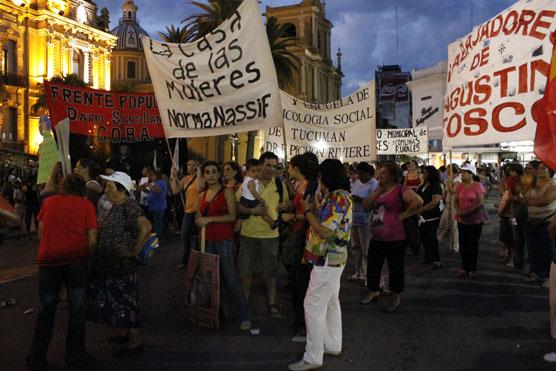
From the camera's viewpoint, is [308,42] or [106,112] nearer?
[106,112]

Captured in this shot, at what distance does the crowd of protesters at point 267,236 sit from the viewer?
15.0ft

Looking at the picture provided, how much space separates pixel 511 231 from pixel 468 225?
4.89 feet

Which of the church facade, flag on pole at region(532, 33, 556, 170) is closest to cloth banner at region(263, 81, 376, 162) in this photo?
flag on pole at region(532, 33, 556, 170)

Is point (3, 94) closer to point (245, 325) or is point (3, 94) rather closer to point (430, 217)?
point (430, 217)

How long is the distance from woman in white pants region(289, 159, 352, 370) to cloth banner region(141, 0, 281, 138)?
2.09 m

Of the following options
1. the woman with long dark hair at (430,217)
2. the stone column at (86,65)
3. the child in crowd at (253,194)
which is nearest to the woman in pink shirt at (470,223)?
the woman with long dark hair at (430,217)

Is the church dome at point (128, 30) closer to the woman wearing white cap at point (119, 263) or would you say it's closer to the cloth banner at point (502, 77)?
the cloth banner at point (502, 77)

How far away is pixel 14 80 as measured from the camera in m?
46.5

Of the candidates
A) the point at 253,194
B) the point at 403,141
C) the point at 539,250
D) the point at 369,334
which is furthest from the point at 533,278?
the point at 403,141

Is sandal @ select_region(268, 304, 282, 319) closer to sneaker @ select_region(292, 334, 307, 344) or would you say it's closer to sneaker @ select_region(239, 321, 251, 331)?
sneaker @ select_region(239, 321, 251, 331)

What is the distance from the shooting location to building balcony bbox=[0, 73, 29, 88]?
150ft

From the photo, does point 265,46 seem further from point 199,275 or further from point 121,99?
point 121,99

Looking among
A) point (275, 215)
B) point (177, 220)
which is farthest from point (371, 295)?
point (177, 220)

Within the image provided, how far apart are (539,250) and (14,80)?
160ft
